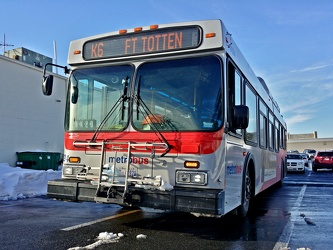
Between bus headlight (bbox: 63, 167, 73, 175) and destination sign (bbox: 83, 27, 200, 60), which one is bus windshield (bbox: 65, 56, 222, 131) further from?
bus headlight (bbox: 63, 167, 73, 175)

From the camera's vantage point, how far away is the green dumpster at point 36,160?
17469 millimetres

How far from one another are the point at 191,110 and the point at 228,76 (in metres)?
0.82

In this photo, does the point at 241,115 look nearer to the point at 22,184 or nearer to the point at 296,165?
the point at 22,184

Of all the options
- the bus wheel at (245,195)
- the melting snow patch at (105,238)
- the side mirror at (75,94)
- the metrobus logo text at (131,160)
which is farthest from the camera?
the bus wheel at (245,195)

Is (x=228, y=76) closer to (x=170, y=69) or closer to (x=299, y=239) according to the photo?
(x=170, y=69)

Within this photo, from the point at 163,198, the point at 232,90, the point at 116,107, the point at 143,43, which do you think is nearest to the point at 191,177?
the point at 163,198

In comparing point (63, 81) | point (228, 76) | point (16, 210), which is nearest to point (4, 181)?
point (16, 210)

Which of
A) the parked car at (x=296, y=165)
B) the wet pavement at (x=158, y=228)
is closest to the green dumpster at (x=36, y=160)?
the wet pavement at (x=158, y=228)

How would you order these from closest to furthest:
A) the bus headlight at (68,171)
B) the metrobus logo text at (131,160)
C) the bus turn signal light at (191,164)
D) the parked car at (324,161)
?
the bus turn signal light at (191,164) → the metrobus logo text at (131,160) → the bus headlight at (68,171) → the parked car at (324,161)

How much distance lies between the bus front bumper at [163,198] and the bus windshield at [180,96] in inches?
36.9

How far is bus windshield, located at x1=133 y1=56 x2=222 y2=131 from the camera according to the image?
5.23 m

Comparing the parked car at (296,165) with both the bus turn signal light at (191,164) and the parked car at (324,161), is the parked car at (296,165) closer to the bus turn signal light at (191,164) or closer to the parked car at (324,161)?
the parked car at (324,161)

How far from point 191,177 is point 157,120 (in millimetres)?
1012

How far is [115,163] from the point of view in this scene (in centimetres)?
549
